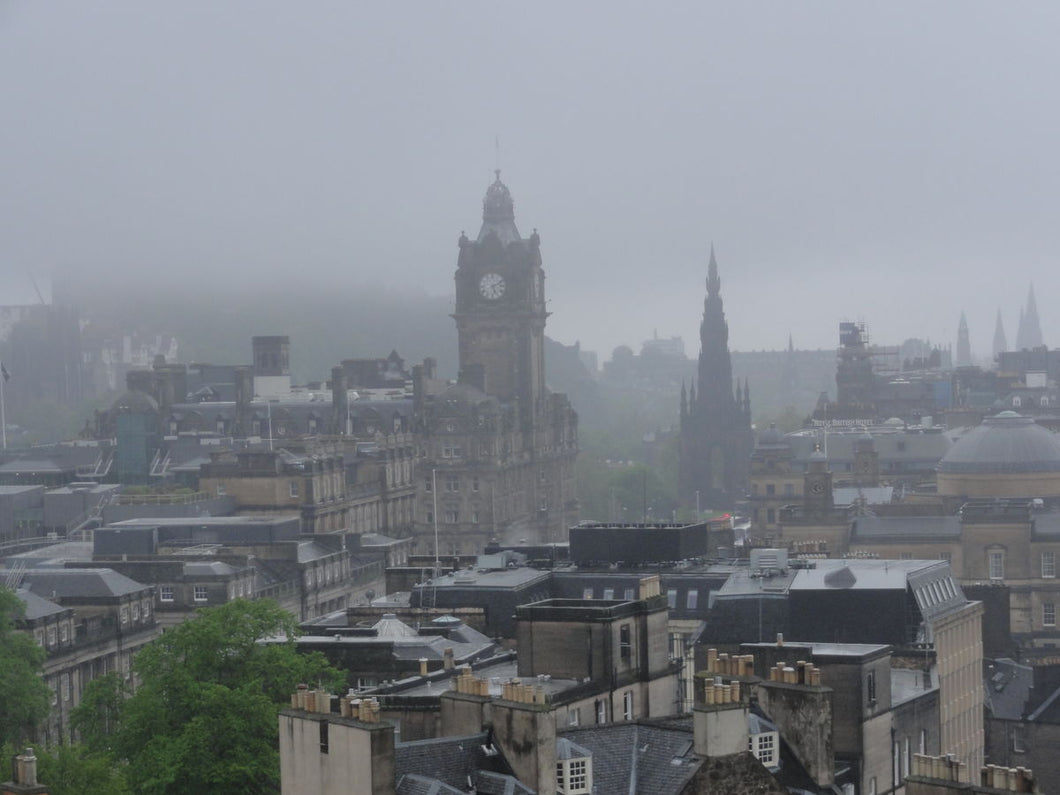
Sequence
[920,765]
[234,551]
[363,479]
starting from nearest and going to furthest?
[920,765], [234,551], [363,479]

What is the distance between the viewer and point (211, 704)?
2753 inches

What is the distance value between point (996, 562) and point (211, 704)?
255ft

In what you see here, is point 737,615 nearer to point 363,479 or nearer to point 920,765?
point 920,765

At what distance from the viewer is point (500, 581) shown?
88125mm

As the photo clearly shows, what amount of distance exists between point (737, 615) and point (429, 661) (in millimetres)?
14463

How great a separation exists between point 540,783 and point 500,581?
38.0 meters

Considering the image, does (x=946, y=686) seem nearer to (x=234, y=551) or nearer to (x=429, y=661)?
(x=429, y=661)

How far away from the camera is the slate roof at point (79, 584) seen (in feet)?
351

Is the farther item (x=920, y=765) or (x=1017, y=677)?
(x=1017, y=677)

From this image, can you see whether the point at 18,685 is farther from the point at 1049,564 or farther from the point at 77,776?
the point at 1049,564

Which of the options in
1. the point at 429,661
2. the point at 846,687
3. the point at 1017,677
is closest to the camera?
the point at 846,687

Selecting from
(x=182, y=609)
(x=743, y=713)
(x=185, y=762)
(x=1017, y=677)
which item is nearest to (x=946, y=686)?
(x=1017, y=677)

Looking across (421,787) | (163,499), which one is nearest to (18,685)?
(421,787)

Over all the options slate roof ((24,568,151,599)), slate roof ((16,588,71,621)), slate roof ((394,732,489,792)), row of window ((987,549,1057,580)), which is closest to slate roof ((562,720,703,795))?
slate roof ((394,732,489,792))
